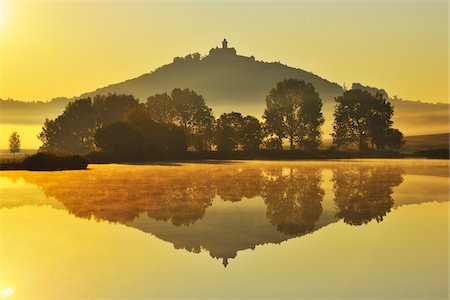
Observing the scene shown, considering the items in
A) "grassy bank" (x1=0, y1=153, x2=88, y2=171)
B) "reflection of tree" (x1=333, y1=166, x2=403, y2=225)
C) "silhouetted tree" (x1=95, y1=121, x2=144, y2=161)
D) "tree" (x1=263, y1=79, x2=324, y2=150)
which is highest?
"tree" (x1=263, y1=79, x2=324, y2=150)

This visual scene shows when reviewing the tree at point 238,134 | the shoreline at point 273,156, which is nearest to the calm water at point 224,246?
the shoreline at point 273,156

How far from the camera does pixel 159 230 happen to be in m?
17.2

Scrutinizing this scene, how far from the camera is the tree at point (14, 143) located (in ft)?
431

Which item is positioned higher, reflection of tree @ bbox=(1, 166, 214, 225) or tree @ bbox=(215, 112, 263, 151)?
tree @ bbox=(215, 112, 263, 151)

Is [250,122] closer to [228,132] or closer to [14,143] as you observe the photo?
[228,132]

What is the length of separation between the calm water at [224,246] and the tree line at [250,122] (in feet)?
224

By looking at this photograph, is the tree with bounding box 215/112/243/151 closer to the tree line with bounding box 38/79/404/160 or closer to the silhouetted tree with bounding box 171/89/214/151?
the tree line with bounding box 38/79/404/160

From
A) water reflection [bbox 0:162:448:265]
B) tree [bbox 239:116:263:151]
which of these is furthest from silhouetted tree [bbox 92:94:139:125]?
water reflection [bbox 0:162:448:265]

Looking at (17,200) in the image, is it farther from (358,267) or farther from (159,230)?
(358,267)

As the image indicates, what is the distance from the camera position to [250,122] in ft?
320

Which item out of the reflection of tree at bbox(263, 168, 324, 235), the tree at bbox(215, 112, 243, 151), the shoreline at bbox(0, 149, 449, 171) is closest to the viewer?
the reflection of tree at bbox(263, 168, 324, 235)

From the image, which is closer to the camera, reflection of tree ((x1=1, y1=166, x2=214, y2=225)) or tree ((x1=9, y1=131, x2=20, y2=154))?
reflection of tree ((x1=1, y1=166, x2=214, y2=225))

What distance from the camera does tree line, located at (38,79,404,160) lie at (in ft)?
319

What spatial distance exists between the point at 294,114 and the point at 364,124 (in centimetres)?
1352
